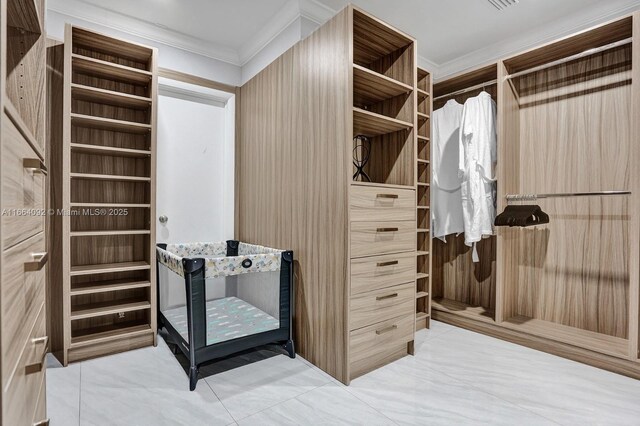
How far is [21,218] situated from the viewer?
811 millimetres

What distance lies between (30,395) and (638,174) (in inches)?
116

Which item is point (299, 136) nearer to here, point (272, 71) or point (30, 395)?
point (272, 71)

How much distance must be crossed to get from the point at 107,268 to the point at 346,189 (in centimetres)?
169

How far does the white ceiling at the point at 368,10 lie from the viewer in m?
2.39

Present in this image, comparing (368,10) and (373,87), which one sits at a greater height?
(368,10)

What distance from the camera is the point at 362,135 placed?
2.38 meters

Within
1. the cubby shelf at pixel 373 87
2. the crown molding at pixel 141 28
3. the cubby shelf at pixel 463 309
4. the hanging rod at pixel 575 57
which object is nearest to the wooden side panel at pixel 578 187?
the hanging rod at pixel 575 57

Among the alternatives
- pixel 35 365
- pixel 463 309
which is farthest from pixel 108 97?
pixel 463 309

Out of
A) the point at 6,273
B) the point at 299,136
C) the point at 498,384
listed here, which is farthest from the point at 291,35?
the point at 498,384

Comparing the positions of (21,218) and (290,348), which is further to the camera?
(290,348)

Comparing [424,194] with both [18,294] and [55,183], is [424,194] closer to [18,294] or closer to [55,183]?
[18,294]

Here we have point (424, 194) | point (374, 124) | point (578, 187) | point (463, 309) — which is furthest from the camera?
point (463, 309)

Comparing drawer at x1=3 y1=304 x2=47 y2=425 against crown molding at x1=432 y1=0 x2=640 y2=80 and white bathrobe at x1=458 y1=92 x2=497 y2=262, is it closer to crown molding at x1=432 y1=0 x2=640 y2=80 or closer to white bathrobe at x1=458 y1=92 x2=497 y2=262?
white bathrobe at x1=458 y1=92 x2=497 y2=262

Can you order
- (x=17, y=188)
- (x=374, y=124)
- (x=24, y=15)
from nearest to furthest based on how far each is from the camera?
(x=17, y=188) < (x=24, y=15) < (x=374, y=124)
